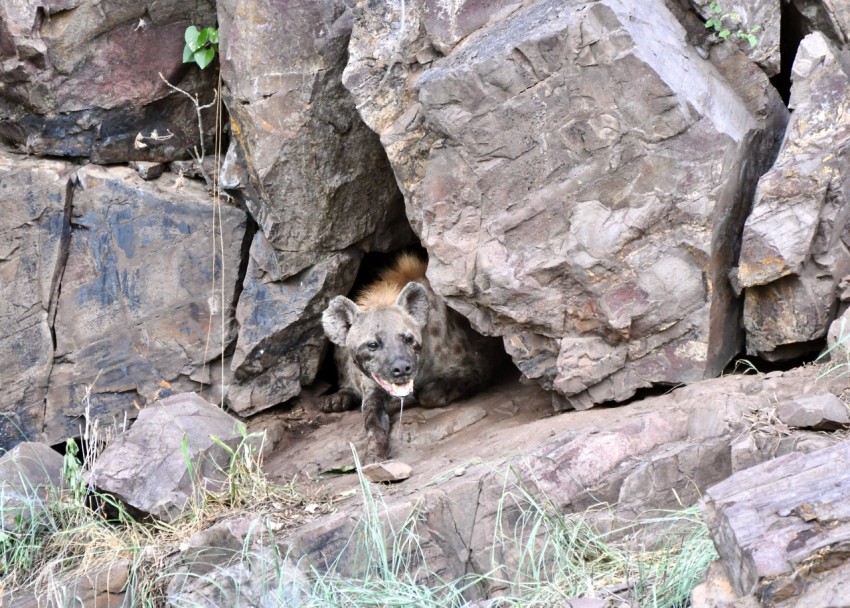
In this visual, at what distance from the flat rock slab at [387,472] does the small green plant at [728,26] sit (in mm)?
2715

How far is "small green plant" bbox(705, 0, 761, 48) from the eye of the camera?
518 cm

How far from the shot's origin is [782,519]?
2.86 meters

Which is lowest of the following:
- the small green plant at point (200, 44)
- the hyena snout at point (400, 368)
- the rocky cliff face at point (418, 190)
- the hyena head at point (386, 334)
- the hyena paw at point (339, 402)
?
the hyena paw at point (339, 402)

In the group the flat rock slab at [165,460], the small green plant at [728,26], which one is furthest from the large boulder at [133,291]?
the small green plant at [728,26]

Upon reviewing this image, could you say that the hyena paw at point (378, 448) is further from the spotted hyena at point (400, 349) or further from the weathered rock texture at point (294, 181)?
the weathered rock texture at point (294, 181)

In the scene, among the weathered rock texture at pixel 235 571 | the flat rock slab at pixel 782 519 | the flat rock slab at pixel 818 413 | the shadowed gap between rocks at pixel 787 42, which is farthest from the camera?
the shadowed gap between rocks at pixel 787 42

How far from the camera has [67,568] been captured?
4.80 metres

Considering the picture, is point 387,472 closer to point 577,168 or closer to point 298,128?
point 577,168

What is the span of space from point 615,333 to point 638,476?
37.8 inches

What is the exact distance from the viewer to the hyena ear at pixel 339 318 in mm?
6305

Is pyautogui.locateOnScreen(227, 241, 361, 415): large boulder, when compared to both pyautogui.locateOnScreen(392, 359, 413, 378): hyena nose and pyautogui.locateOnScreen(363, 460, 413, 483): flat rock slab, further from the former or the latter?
pyautogui.locateOnScreen(363, 460, 413, 483): flat rock slab

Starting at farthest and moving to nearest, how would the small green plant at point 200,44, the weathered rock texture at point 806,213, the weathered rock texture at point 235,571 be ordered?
the small green plant at point 200,44
the weathered rock texture at point 806,213
the weathered rock texture at point 235,571

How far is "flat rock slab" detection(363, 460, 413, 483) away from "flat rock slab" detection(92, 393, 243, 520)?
0.75 meters

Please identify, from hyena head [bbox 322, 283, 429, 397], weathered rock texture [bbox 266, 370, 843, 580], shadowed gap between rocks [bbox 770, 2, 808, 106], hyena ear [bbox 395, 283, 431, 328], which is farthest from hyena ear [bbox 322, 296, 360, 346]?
shadowed gap between rocks [bbox 770, 2, 808, 106]
